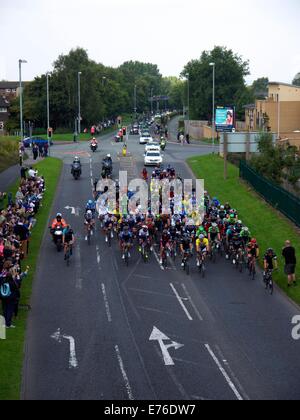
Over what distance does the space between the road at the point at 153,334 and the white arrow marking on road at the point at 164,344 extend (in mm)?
27

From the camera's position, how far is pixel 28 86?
115688mm

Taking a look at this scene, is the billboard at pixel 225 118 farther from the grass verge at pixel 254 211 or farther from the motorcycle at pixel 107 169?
the motorcycle at pixel 107 169

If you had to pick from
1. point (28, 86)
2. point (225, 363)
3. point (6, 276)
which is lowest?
point (225, 363)

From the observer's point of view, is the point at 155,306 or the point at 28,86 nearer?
the point at 155,306

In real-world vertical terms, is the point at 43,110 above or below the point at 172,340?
above

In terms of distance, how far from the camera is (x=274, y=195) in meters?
40.7

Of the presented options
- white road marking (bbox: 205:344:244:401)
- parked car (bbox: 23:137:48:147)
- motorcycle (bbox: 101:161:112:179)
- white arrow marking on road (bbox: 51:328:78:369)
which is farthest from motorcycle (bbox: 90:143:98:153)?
white road marking (bbox: 205:344:244:401)

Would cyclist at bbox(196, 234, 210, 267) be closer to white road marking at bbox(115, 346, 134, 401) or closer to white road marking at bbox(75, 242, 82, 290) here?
white road marking at bbox(75, 242, 82, 290)

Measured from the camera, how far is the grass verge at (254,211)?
1292 inches

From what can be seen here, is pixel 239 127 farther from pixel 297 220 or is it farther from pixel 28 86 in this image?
pixel 297 220

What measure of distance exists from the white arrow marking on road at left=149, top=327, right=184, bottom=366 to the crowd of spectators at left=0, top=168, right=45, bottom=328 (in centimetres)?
419

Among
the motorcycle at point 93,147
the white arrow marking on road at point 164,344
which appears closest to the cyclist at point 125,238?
the white arrow marking on road at point 164,344

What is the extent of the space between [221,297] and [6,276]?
799cm

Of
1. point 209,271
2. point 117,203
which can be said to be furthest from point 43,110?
point 209,271
